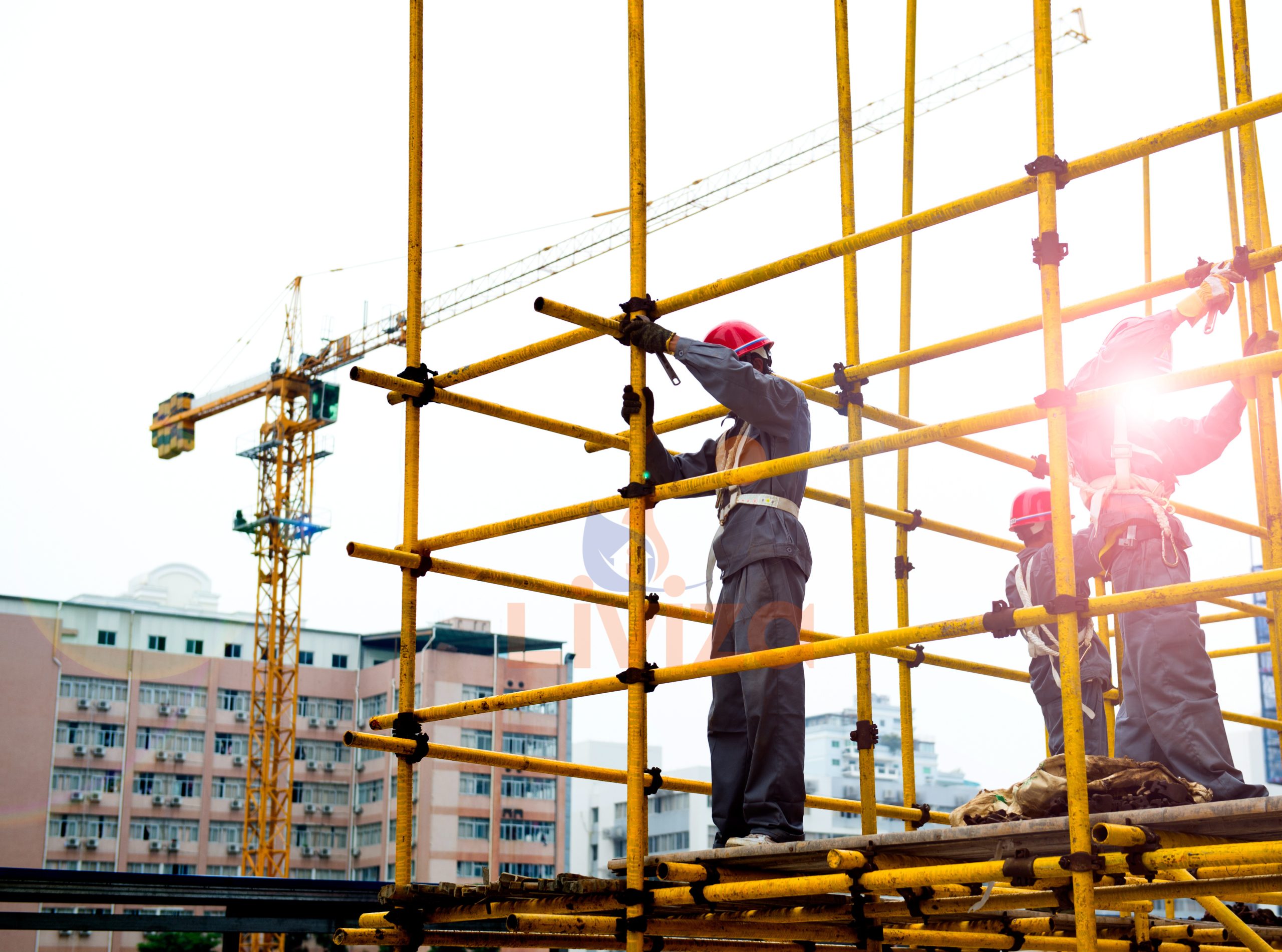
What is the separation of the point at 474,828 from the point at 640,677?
65.2 meters

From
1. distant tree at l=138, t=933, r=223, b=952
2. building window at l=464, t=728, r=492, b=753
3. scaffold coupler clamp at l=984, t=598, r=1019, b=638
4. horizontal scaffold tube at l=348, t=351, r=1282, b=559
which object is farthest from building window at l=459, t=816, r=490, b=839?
scaffold coupler clamp at l=984, t=598, r=1019, b=638

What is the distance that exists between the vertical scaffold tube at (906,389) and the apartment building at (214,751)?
188 feet

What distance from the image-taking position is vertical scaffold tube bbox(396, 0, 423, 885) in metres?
5.49

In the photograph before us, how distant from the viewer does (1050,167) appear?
3926 mm

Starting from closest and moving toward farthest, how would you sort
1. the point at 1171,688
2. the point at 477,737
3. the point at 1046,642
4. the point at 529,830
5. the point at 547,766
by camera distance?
the point at 1171,688, the point at 547,766, the point at 1046,642, the point at 529,830, the point at 477,737

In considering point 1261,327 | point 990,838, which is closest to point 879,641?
point 990,838

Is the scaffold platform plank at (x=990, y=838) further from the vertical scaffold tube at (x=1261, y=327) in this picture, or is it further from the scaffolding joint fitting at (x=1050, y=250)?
the vertical scaffold tube at (x=1261, y=327)

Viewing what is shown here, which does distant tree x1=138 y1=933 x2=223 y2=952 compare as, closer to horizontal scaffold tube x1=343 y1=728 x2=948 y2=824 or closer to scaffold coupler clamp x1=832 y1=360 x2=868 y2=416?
horizontal scaffold tube x1=343 y1=728 x2=948 y2=824

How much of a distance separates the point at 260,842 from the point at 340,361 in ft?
80.4

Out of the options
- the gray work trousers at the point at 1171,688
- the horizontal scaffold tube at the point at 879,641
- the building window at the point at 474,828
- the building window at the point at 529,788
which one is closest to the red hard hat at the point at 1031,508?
the gray work trousers at the point at 1171,688

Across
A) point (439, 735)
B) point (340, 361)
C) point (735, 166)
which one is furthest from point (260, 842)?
point (735, 166)

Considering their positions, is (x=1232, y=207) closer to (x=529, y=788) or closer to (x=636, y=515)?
(x=636, y=515)

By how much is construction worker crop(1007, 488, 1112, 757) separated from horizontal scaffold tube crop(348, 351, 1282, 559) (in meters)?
1.85

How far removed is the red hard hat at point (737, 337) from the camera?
546cm
